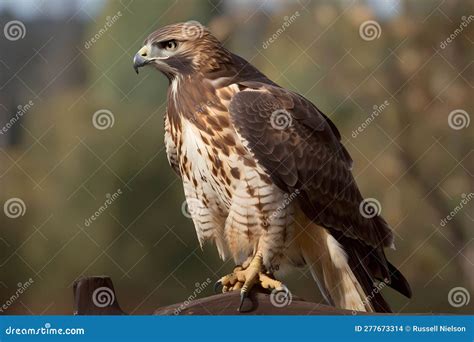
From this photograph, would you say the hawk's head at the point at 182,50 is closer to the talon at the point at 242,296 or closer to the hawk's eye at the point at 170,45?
the hawk's eye at the point at 170,45

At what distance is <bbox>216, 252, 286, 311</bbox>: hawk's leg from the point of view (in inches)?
136

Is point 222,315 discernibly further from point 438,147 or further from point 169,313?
point 438,147

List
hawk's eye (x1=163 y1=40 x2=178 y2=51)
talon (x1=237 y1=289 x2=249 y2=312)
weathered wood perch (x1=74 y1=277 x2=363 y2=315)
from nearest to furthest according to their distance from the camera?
weathered wood perch (x1=74 y1=277 x2=363 y2=315)
talon (x1=237 y1=289 x2=249 y2=312)
hawk's eye (x1=163 y1=40 x2=178 y2=51)

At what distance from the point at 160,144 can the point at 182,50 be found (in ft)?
5.44

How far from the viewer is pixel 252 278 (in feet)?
11.4

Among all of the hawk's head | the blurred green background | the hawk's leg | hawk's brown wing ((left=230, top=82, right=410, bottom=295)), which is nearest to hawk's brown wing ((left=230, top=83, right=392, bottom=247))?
hawk's brown wing ((left=230, top=82, right=410, bottom=295))

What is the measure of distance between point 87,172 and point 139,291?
882mm

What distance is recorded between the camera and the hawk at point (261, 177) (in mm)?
3582

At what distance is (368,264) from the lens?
150 inches

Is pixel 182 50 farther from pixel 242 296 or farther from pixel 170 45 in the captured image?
pixel 242 296

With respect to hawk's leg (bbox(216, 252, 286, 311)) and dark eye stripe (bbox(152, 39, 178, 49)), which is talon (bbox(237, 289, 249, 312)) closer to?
hawk's leg (bbox(216, 252, 286, 311))

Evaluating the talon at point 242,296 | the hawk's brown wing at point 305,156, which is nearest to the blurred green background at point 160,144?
the hawk's brown wing at point 305,156

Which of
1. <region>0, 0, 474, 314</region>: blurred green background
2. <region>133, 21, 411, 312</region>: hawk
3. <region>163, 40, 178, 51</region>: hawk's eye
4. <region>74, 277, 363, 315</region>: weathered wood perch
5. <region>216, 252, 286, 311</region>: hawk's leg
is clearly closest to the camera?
<region>74, 277, 363, 315</region>: weathered wood perch

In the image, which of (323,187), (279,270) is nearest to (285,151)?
(323,187)
